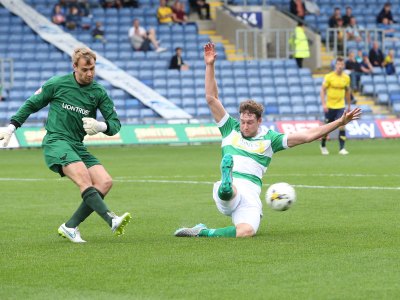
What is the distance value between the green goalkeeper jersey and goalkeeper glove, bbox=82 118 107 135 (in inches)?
10.2

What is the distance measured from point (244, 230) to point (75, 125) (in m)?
2.11

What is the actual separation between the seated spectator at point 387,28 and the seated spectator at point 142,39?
929 centimetres

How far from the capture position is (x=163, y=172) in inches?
899

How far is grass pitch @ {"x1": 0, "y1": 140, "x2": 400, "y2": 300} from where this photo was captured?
28.0ft

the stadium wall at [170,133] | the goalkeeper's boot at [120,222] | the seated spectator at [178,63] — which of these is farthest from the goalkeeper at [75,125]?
the seated spectator at [178,63]

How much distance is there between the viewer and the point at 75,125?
39.1 feet

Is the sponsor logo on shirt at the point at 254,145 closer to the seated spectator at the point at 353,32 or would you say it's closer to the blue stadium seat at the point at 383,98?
the blue stadium seat at the point at 383,98

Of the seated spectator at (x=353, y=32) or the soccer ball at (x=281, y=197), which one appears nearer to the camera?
the soccer ball at (x=281, y=197)

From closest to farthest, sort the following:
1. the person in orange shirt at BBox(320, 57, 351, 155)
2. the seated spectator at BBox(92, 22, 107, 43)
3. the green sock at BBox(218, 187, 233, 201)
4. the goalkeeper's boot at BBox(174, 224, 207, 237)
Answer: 1. the green sock at BBox(218, 187, 233, 201)
2. the goalkeeper's boot at BBox(174, 224, 207, 237)
3. the person in orange shirt at BBox(320, 57, 351, 155)
4. the seated spectator at BBox(92, 22, 107, 43)

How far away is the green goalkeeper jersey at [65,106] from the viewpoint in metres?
11.8

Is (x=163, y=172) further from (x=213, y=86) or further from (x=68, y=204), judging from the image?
(x=213, y=86)

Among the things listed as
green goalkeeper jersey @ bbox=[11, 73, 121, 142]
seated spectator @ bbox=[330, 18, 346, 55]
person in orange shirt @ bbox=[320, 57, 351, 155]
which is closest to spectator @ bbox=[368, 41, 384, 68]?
seated spectator @ bbox=[330, 18, 346, 55]

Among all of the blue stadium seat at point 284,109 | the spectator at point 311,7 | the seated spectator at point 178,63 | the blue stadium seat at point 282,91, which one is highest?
the spectator at point 311,7

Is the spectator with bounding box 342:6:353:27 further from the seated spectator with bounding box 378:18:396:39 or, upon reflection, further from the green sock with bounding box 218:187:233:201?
the green sock with bounding box 218:187:233:201
